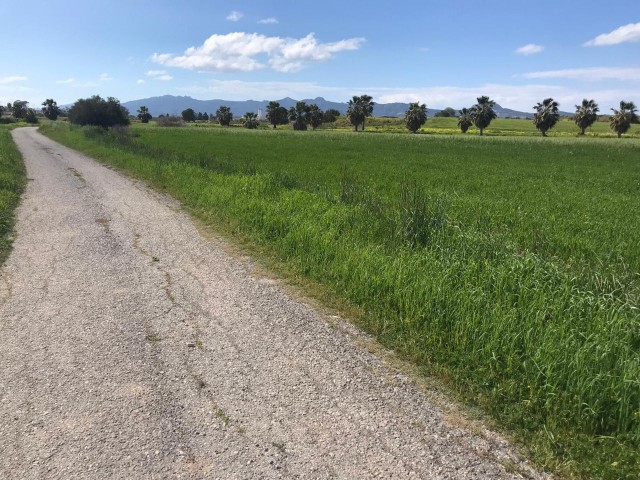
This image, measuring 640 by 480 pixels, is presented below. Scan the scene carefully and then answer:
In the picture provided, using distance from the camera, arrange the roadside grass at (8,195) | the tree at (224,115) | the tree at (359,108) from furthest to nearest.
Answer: the tree at (224,115), the tree at (359,108), the roadside grass at (8,195)

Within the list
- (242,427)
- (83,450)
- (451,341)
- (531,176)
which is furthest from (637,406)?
(531,176)

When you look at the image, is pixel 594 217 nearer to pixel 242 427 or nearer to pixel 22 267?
pixel 242 427

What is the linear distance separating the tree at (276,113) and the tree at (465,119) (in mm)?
46677

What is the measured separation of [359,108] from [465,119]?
25012mm

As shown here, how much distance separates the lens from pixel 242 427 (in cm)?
343

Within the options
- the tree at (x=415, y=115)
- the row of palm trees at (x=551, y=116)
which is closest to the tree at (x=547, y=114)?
the row of palm trees at (x=551, y=116)

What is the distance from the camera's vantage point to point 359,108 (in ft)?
360

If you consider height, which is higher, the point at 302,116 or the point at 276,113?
the point at 276,113

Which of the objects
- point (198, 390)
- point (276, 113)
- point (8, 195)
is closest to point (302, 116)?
point (276, 113)

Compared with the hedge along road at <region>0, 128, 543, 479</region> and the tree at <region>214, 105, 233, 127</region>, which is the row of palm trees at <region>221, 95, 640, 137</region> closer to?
the tree at <region>214, 105, 233, 127</region>

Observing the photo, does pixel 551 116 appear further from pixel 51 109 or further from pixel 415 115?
pixel 51 109

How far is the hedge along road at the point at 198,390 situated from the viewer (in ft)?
10.1

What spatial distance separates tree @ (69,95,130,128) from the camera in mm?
61188

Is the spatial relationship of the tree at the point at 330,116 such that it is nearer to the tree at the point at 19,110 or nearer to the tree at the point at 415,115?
the tree at the point at 415,115
